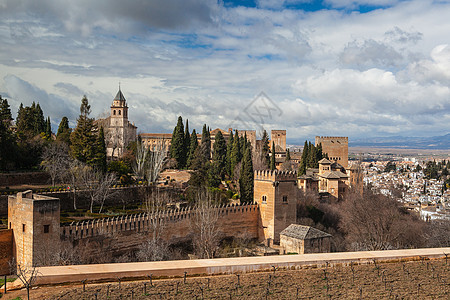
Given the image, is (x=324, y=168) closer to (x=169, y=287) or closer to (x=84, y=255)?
(x=84, y=255)

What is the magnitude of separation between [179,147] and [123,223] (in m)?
21.1

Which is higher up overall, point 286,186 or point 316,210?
A: point 286,186

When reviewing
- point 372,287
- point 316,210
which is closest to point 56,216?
point 372,287

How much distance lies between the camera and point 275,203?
83.0 feet

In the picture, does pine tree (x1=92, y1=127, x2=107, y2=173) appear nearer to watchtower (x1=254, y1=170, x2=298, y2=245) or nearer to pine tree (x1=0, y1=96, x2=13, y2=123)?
pine tree (x1=0, y1=96, x2=13, y2=123)

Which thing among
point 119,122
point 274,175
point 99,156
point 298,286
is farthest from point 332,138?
point 298,286

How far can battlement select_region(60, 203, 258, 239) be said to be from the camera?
18.5m

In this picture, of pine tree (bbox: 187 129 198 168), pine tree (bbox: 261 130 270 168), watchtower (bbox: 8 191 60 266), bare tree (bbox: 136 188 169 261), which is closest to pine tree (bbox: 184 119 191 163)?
pine tree (bbox: 187 129 198 168)

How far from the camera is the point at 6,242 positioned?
57.1ft

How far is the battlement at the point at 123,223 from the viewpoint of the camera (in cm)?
1845

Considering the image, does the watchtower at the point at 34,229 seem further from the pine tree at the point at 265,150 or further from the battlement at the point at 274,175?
the pine tree at the point at 265,150

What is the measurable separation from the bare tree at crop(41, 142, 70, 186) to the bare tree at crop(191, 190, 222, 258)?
10.3 m

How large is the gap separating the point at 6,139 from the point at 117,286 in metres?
23.4

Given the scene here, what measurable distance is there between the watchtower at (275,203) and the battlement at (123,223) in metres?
2.22
